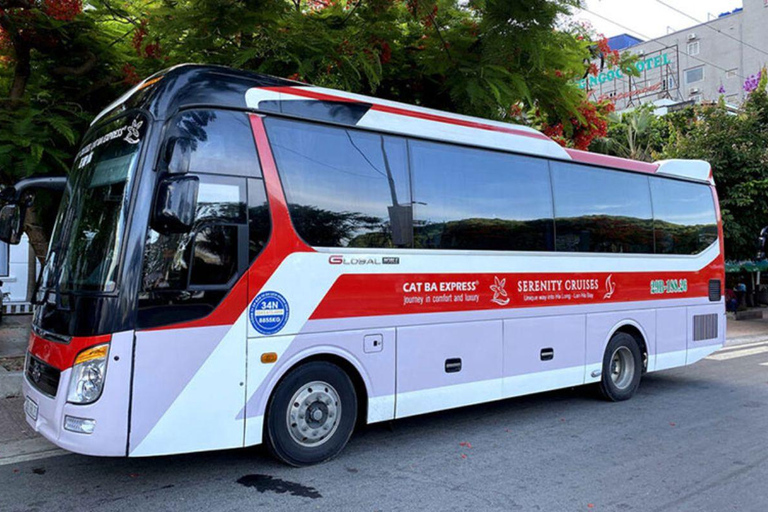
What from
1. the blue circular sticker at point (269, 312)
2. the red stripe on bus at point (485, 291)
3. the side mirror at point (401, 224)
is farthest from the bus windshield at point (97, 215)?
the side mirror at point (401, 224)

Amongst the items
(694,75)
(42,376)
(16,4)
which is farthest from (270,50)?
(694,75)

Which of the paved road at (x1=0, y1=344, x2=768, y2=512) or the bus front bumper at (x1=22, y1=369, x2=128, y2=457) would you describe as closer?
the bus front bumper at (x1=22, y1=369, x2=128, y2=457)

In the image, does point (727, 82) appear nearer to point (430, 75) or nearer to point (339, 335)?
point (430, 75)

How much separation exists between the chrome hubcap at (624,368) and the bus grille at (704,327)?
1.60m

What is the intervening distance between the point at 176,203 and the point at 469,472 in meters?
3.32

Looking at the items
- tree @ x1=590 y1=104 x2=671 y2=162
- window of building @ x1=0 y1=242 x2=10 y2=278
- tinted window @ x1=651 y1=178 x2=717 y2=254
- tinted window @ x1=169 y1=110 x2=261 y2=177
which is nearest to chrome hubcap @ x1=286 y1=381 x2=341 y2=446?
tinted window @ x1=169 y1=110 x2=261 y2=177

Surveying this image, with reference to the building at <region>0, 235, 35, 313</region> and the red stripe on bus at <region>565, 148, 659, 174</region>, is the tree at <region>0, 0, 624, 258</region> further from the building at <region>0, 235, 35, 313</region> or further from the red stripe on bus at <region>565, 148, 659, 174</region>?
the building at <region>0, 235, 35, 313</region>

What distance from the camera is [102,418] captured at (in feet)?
14.4

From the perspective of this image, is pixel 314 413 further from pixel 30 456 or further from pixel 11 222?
pixel 11 222

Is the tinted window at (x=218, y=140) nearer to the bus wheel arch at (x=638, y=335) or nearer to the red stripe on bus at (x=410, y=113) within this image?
the red stripe on bus at (x=410, y=113)

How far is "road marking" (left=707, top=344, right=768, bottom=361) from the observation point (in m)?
12.5

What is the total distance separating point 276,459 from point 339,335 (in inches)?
47.5

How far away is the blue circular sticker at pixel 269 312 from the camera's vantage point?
505 cm

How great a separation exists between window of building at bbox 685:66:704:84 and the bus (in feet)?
144
